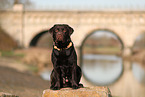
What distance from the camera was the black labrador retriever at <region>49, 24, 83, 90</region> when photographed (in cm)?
501

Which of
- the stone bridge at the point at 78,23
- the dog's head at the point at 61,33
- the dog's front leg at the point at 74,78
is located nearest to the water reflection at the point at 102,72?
the stone bridge at the point at 78,23

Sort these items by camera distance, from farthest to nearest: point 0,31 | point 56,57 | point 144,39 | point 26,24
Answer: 1. point 144,39
2. point 26,24
3. point 0,31
4. point 56,57

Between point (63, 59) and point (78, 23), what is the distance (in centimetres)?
3441

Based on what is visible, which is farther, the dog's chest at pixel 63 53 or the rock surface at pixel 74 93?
the rock surface at pixel 74 93

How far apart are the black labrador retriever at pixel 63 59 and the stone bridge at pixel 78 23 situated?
34.2 meters

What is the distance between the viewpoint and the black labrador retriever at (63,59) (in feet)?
16.4

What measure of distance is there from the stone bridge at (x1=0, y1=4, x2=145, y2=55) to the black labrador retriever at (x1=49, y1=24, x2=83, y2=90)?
34187mm

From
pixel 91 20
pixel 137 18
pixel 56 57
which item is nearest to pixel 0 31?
pixel 91 20

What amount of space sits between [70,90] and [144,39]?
8451cm

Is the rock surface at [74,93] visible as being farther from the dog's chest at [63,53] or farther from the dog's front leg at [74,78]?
the dog's chest at [63,53]

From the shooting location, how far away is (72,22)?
3916cm

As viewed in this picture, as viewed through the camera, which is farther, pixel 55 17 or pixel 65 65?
pixel 55 17

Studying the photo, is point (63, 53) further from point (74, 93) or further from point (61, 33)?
point (74, 93)

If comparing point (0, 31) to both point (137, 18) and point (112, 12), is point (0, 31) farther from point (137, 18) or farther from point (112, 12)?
point (137, 18)
